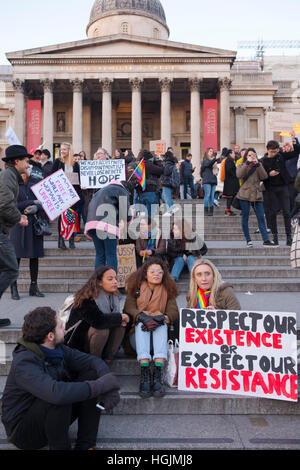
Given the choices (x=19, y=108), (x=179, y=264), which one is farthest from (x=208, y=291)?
(x=19, y=108)

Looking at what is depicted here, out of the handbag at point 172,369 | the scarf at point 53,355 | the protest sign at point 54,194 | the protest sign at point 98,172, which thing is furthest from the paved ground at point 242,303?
the protest sign at point 98,172

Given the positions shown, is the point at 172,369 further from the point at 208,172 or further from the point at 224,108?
the point at 224,108

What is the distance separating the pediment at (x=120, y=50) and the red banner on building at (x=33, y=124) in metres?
4.07

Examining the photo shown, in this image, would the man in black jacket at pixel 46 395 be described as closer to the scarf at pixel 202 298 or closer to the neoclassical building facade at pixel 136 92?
the scarf at pixel 202 298

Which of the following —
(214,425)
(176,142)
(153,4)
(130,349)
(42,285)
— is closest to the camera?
(214,425)

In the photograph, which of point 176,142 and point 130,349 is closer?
point 130,349

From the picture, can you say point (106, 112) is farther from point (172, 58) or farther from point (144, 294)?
point (144, 294)

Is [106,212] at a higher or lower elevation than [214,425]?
higher

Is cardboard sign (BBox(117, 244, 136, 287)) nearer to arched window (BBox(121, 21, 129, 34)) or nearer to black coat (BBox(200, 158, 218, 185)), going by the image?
black coat (BBox(200, 158, 218, 185))

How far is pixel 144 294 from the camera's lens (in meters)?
4.54

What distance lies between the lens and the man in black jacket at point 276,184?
29.8 ft

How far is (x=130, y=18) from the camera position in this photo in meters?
44.2
